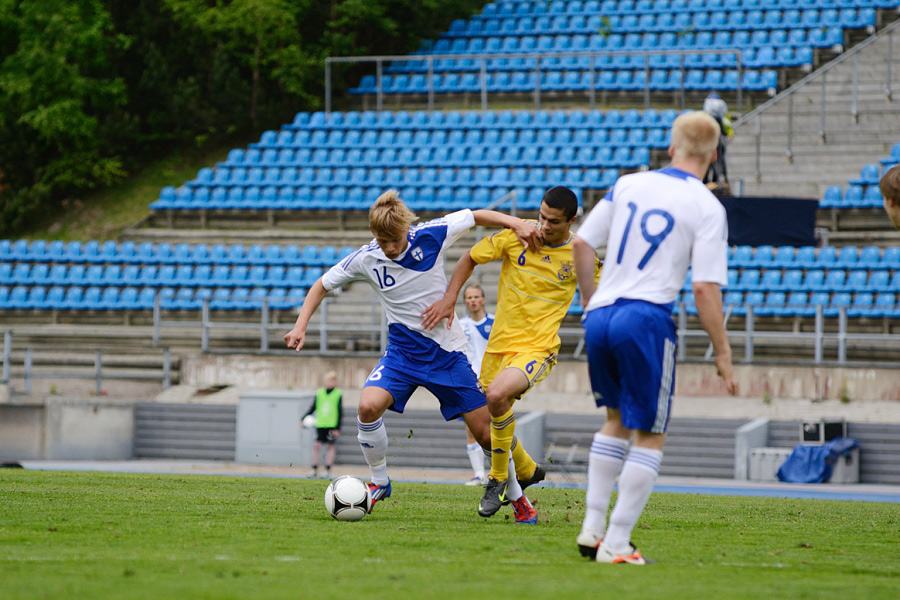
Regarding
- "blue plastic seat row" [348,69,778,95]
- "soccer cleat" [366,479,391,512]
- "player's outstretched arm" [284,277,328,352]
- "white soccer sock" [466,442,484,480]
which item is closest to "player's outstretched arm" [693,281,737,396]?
"player's outstretched arm" [284,277,328,352]

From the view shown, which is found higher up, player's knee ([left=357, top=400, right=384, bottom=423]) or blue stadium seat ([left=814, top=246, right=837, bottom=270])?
blue stadium seat ([left=814, top=246, right=837, bottom=270])

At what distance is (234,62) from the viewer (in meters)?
33.8

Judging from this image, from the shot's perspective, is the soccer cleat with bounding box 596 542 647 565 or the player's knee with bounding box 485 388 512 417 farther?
the player's knee with bounding box 485 388 512 417

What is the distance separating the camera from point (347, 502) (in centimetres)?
802

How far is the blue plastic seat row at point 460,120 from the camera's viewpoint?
2858 centimetres

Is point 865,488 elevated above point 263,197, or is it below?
below

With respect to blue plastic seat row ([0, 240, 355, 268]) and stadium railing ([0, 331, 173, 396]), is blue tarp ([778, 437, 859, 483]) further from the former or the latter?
stadium railing ([0, 331, 173, 396])

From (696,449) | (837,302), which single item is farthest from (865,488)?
(837,302)

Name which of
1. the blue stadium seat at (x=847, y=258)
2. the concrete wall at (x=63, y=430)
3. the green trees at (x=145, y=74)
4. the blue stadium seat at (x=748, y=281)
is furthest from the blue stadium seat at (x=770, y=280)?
the green trees at (x=145, y=74)

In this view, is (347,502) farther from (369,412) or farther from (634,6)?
(634,6)

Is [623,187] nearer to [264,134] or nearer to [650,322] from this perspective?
[650,322]

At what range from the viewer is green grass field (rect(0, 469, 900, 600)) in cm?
501

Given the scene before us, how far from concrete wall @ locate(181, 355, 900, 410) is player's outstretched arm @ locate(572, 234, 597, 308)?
1547 cm

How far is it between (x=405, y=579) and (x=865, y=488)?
1404cm
